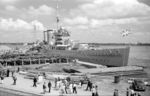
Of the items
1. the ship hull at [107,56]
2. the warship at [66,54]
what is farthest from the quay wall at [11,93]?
the ship hull at [107,56]

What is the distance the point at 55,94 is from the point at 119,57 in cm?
3524

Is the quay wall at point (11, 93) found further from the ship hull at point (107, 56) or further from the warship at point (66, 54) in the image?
the ship hull at point (107, 56)

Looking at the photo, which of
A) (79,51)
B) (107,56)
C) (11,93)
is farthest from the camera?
(79,51)

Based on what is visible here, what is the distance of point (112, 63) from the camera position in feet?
170

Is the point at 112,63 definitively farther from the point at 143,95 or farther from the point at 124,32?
the point at 143,95

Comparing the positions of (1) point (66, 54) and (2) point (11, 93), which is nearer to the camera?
(2) point (11, 93)

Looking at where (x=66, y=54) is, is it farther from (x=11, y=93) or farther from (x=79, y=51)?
(x=11, y=93)

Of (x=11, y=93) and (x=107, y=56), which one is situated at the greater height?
(x=107, y=56)

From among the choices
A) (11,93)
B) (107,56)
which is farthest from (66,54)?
(11,93)

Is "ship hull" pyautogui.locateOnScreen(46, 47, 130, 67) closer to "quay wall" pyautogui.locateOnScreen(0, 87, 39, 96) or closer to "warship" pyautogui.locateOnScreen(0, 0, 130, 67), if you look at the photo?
"warship" pyautogui.locateOnScreen(0, 0, 130, 67)

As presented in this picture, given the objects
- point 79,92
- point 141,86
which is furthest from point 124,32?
point 79,92

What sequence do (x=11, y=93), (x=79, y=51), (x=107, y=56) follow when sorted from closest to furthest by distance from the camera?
1. (x=11, y=93)
2. (x=107, y=56)
3. (x=79, y=51)

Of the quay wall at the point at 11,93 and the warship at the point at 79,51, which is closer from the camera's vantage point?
the quay wall at the point at 11,93

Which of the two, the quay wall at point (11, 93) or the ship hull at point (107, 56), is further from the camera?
the ship hull at point (107, 56)
